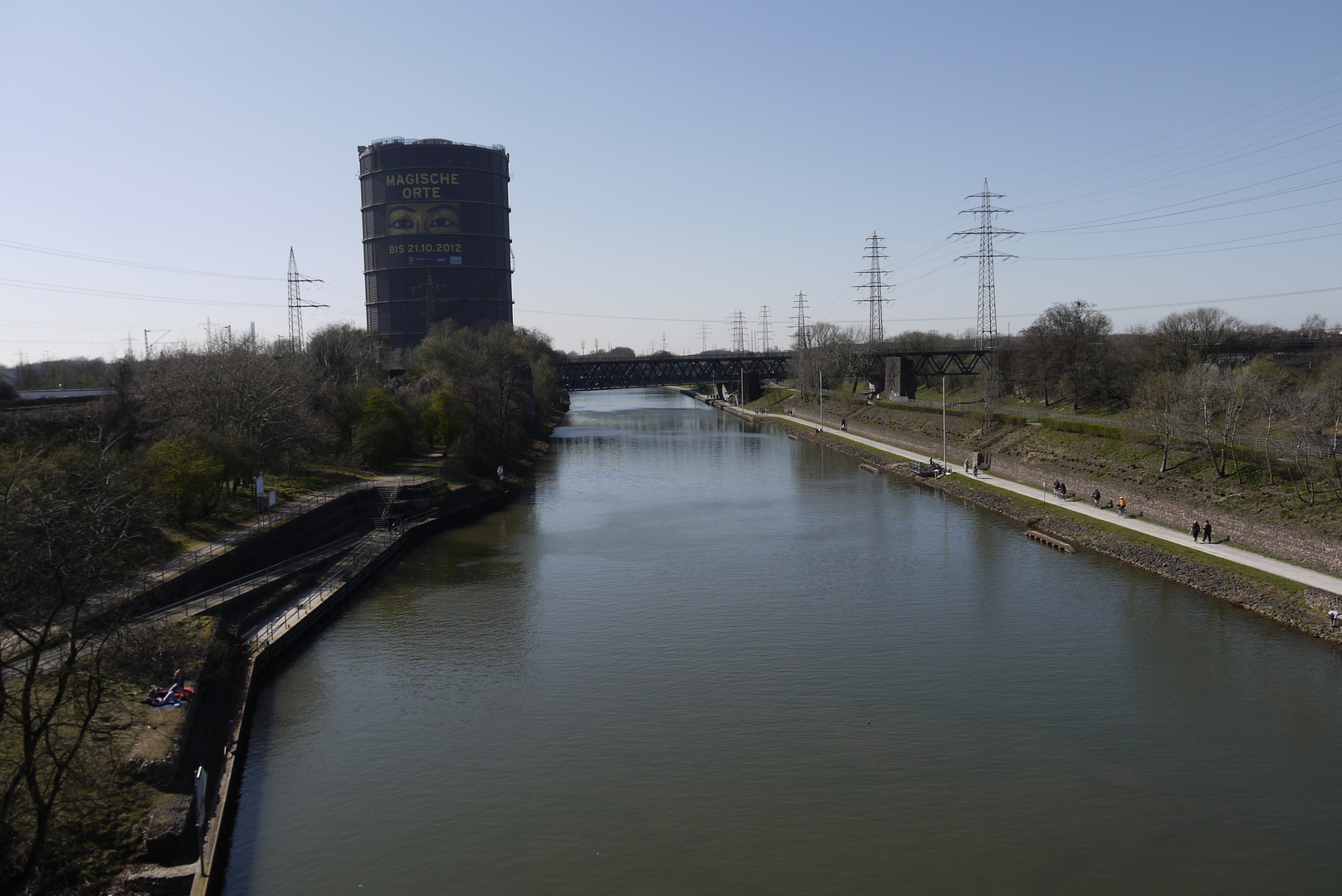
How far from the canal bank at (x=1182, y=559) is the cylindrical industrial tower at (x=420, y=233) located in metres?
49.2

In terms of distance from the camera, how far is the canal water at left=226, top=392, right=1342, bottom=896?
10.9 metres

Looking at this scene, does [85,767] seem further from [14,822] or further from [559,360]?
[559,360]

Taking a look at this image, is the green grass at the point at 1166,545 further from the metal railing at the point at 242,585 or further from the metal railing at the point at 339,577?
the metal railing at the point at 242,585

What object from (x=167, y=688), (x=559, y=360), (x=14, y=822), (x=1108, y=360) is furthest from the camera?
(x=559, y=360)

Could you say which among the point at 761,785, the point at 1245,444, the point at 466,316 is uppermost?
the point at 466,316

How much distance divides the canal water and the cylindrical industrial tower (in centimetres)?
5357

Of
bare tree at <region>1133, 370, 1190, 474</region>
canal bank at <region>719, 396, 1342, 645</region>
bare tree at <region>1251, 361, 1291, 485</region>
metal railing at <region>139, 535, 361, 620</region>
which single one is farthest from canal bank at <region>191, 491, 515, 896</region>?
bare tree at <region>1251, 361, 1291, 485</region>

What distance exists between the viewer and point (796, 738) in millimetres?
13938

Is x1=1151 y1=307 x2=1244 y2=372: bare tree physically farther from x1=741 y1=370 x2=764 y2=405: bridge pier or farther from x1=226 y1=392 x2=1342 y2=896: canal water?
x1=741 y1=370 x2=764 y2=405: bridge pier

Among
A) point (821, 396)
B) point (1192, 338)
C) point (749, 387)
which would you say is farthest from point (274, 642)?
point (749, 387)

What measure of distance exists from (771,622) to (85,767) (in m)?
12.8

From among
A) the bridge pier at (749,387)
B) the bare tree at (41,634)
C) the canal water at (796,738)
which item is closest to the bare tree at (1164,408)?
the canal water at (796,738)

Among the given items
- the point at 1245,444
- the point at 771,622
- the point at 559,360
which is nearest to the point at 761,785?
the point at 771,622

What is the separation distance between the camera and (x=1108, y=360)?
44.8m
